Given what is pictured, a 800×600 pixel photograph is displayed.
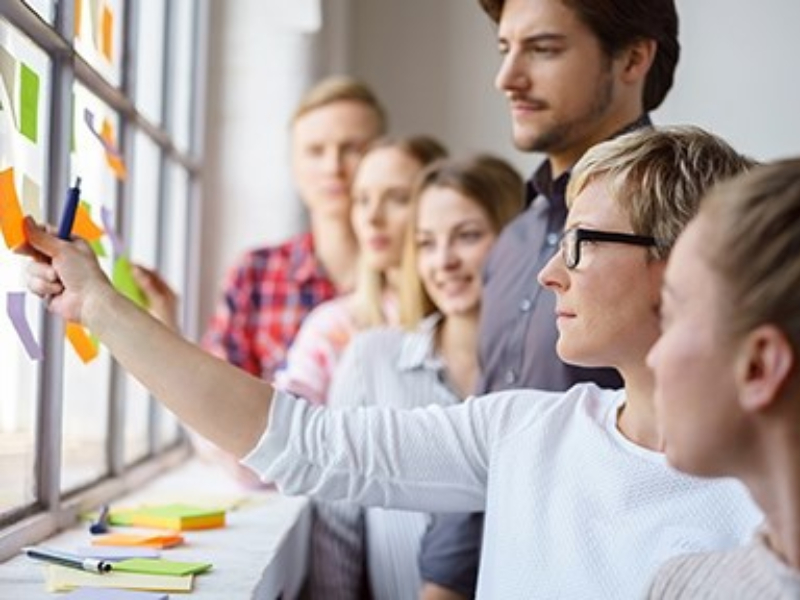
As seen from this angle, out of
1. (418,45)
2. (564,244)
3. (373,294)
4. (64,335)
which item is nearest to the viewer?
(564,244)

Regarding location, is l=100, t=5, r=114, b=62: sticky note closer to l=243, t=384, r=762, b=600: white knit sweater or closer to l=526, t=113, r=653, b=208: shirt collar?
l=526, t=113, r=653, b=208: shirt collar

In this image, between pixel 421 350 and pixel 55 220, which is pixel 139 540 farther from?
pixel 421 350

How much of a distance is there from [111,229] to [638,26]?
0.88 metres

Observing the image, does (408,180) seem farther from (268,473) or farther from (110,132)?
(268,473)

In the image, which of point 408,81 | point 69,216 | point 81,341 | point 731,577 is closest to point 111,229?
point 81,341

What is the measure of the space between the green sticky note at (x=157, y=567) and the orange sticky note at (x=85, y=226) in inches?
19.0

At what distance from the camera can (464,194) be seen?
8.23 feet

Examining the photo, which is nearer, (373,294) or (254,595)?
(254,595)

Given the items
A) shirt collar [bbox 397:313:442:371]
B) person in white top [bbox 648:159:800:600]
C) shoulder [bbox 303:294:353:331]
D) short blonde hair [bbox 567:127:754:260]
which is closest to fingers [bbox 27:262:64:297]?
short blonde hair [bbox 567:127:754:260]

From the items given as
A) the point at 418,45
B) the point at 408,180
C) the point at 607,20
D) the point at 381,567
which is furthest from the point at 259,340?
the point at 607,20

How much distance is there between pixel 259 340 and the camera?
9.91 feet

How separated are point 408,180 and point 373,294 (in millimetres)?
257

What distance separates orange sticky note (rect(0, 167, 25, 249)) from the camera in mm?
1525

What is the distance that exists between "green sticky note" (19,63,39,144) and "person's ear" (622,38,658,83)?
87cm
